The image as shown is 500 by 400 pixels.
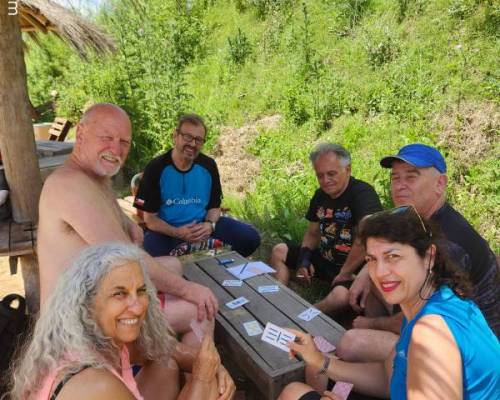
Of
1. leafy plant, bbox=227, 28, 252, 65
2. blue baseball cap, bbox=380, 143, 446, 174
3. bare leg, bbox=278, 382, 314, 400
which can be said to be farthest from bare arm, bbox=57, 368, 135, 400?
leafy plant, bbox=227, 28, 252, 65

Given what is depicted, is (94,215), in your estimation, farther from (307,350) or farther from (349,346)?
(349,346)

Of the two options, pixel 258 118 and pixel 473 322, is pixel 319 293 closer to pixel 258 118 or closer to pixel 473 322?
pixel 473 322

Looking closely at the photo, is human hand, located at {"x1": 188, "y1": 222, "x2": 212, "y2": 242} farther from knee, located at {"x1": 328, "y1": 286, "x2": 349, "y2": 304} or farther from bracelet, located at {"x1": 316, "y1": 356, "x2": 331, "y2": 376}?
bracelet, located at {"x1": 316, "y1": 356, "x2": 331, "y2": 376}

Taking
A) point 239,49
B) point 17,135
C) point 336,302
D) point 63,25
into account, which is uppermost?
point 239,49

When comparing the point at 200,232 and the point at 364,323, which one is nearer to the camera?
the point at 364,323

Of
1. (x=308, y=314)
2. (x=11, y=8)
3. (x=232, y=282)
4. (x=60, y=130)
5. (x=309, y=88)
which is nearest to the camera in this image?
(x=308, y=314)

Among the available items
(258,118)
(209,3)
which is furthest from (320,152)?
(209,3)

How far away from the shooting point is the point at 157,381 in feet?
6.53

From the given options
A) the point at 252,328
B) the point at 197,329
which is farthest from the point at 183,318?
the point at 252,328

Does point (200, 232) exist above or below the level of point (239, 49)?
below

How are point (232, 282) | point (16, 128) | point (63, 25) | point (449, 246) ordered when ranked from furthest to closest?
1. point (63, 25)
2. point (16, 128)
3. point (232, 282)
4. point (449, 246)

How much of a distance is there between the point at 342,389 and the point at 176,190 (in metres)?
2.53

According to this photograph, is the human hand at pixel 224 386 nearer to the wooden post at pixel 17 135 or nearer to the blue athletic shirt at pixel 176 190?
the wooden post at pixel 17 135

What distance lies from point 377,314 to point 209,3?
39.3ft
